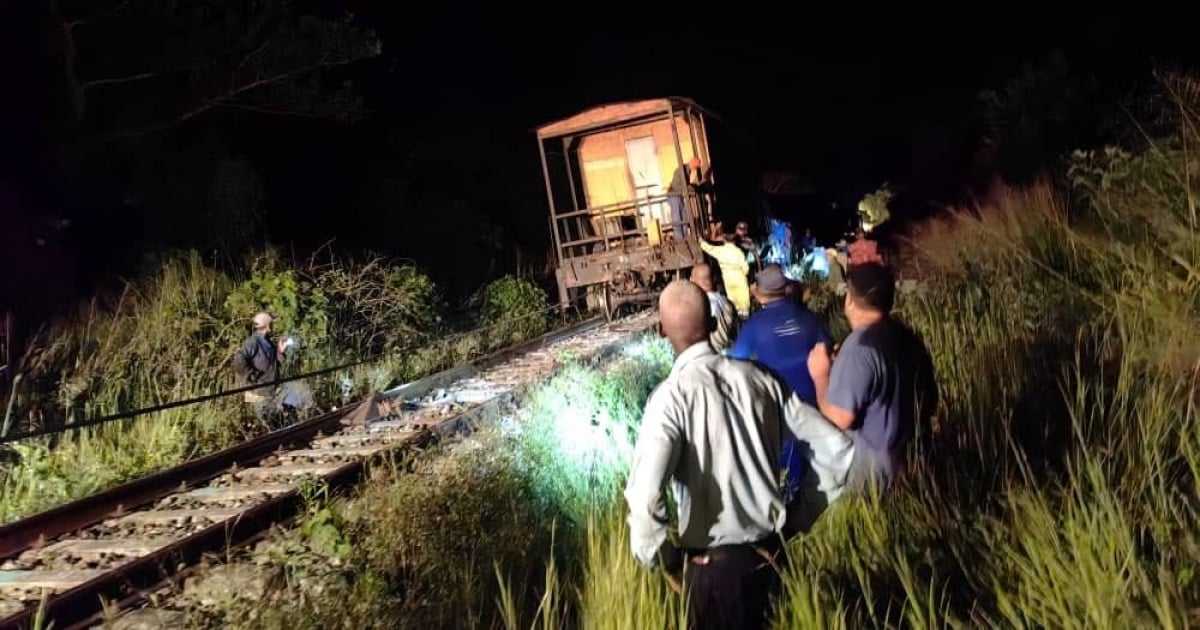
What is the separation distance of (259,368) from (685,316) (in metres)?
7.41

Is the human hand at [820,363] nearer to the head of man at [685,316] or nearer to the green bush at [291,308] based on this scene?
the head of man at [685,316]

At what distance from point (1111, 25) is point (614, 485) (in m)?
17.8

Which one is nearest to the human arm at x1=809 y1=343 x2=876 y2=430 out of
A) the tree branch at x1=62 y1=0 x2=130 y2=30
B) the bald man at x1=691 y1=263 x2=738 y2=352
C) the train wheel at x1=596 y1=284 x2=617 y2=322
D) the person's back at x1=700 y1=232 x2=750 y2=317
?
the bald man at x1=691 y1=263 x2=738 y2=352

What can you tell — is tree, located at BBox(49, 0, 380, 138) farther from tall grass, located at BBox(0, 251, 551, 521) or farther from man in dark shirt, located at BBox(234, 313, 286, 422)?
man in dark shirt, located at BBox(234, 313, 286, 422)

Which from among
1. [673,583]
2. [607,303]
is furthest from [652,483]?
[607,303]

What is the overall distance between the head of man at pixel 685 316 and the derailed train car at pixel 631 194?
1290cm

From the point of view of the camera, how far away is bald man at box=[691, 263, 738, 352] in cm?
647

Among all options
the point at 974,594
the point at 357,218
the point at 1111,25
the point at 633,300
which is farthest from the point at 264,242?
the point at 1111,25

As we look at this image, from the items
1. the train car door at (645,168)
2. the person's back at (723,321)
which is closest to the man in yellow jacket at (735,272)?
the person's back at (723,321)

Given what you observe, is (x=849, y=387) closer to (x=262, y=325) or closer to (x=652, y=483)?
(x=652, y=483)

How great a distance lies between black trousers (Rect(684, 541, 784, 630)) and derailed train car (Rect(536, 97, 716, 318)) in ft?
43.0

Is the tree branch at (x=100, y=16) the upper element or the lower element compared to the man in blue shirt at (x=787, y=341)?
upper

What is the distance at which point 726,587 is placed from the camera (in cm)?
288

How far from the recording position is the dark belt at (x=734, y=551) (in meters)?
Result: 2.91
